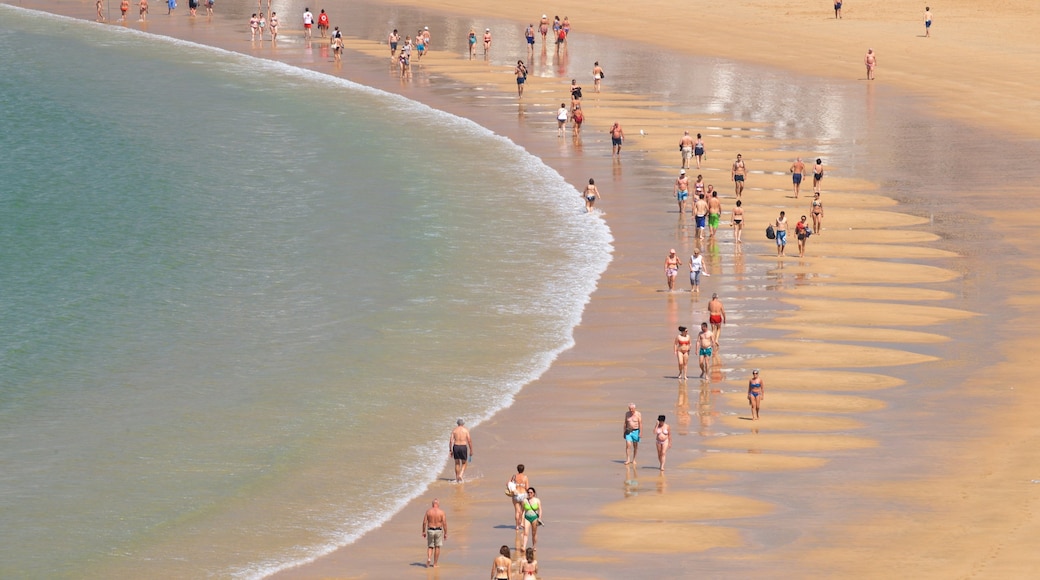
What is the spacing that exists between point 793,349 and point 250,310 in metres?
13.7

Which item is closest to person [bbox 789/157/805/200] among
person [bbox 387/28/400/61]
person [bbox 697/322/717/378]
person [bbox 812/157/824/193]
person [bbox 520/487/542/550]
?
person [bbox 812/157/824/193]

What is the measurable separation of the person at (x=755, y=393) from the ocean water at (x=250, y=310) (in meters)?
5.28

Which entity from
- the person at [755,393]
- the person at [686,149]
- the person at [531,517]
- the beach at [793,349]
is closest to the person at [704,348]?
the beach at [793,349]

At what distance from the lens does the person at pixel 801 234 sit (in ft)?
133

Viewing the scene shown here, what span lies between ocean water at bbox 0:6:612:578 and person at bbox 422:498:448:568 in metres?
2.16

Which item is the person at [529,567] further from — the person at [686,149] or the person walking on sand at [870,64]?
the person walking on sand at [870,64]

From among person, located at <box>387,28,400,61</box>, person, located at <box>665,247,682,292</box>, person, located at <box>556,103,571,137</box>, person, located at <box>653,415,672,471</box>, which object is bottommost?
person, located at <box>653,415,672,471</box>

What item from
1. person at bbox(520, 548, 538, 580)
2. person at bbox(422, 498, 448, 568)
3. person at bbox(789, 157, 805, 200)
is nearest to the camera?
person at bbox(520, 548, 538, 580)

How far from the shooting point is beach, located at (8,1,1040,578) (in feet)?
79.3

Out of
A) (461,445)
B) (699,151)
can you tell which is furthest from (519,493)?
(699,151)

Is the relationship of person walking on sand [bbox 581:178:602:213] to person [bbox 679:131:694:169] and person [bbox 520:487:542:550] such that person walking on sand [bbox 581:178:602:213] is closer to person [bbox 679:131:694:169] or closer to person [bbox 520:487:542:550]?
person [bbox 679:131:694:169]

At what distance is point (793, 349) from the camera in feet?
110

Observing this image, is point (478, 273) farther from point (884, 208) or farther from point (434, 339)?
point (884, 208)

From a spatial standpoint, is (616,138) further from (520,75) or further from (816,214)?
(520,75)
